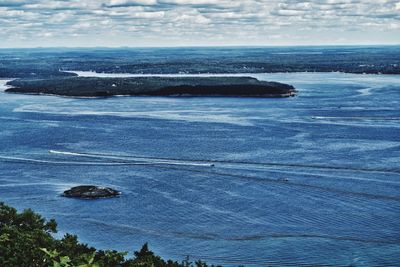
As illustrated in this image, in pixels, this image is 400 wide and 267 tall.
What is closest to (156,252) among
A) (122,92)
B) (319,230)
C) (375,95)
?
(319,230)

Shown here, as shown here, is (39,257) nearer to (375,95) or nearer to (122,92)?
(375,95)

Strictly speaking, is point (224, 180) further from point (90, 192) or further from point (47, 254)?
point (47, 254)

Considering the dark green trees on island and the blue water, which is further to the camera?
the blue water

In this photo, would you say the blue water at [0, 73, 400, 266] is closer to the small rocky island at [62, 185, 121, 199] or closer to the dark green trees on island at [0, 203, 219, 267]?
the small rocky island at [62, 185, 121, 199]

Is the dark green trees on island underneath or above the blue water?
above

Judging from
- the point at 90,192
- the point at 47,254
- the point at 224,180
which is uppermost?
the point at 47,254

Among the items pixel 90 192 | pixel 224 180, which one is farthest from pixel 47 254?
pixel 224 180

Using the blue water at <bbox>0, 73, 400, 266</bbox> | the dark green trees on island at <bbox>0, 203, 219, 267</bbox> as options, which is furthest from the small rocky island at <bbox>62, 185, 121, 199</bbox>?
the dark green trees on island at <bbox>0, 203, 219, 267</bbox>
